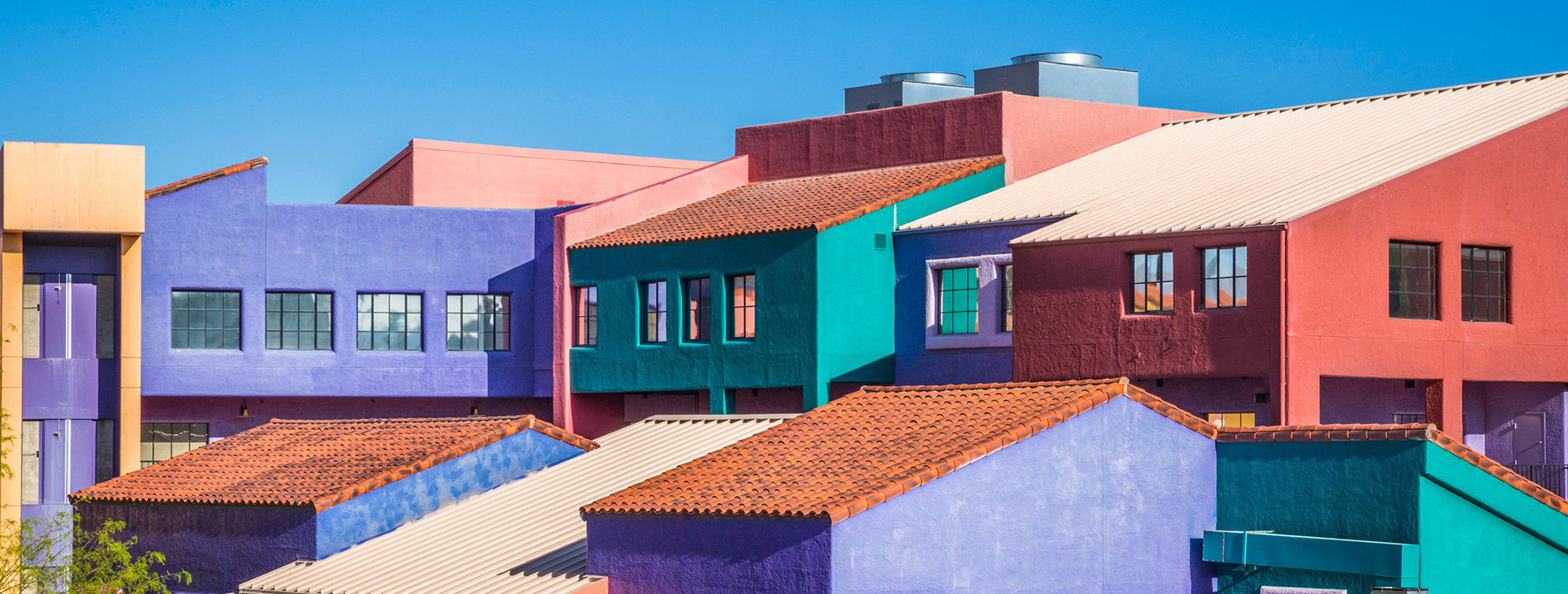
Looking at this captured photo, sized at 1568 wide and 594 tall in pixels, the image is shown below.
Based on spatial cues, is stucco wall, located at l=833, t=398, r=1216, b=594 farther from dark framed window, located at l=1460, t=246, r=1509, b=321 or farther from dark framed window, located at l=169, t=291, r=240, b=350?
dark framed window, located at l=169, t=291, r=240, b=350

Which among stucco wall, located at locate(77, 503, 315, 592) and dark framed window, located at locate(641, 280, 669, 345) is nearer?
stucco wall, located at locate(77, 503, 315, 592)

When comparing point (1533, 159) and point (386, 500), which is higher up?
point (1533, 159)

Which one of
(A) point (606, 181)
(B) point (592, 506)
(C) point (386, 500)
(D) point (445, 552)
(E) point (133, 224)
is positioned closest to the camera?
(B) point (592, 506)

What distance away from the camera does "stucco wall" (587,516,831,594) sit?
18.8 metres

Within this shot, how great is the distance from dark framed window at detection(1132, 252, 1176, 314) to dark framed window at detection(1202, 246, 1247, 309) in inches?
21.6

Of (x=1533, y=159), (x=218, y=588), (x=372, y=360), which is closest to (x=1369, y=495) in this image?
(x=1533, y=159)

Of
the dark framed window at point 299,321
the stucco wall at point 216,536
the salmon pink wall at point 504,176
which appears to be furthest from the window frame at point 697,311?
the stucco wall at point 216,536

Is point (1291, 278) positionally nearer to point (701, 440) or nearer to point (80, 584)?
point (701, 440)

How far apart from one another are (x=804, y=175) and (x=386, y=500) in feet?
46.3

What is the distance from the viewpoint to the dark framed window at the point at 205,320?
35219 millimetres

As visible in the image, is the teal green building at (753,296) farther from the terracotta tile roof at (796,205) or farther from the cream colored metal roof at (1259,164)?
the cream colored metal roof at (1259,164)

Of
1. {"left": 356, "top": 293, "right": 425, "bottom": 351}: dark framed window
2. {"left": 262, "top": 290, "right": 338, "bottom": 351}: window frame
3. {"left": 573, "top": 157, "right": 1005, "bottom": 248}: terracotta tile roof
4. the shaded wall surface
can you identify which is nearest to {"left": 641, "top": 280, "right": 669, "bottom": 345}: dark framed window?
{"left": 573, "top": 157, "right": 1005, "bottom": 248}: terracotta tile roof

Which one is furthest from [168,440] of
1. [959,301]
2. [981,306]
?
[981,306]

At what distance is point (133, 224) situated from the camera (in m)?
34.2
